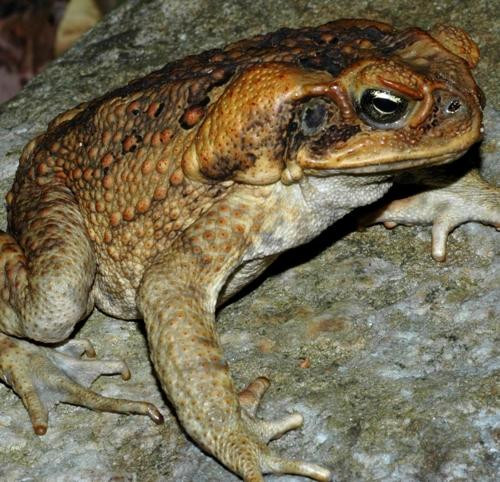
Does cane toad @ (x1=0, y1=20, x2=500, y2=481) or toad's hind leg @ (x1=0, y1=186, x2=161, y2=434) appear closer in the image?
cane toad @ (x1=0, y1=20, x2=500, y2=481)

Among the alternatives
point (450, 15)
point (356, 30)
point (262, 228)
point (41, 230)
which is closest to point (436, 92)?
point (356, 30)

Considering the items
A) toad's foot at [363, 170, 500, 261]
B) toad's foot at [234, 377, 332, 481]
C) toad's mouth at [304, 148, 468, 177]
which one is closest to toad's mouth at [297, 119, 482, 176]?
toad's mouth at [304, 148, 468, 177]

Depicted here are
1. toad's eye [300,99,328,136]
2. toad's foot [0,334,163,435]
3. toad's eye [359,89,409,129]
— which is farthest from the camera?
toad's foot [0,334,163,435]

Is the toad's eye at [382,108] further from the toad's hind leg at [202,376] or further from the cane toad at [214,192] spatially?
the toad's hind leg at [202,376]

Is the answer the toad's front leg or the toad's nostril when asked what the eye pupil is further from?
the toad's front leg

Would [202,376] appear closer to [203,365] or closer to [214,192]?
[203,365]

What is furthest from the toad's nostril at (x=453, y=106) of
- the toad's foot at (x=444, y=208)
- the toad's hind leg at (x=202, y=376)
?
the toad's hind leg at (x=202, y=376)

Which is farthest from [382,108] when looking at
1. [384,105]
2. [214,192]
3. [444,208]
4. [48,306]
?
[48,306]
